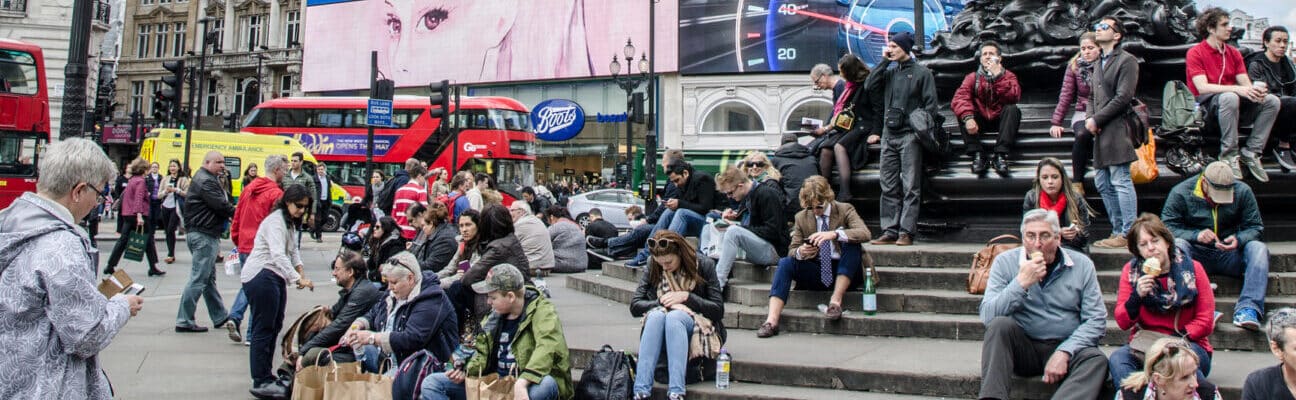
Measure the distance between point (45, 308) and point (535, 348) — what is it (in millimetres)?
2628

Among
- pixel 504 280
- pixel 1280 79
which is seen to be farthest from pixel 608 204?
pixel 504 280

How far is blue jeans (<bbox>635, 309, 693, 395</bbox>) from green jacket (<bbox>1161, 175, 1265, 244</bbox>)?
3.13m

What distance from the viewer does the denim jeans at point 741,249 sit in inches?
286

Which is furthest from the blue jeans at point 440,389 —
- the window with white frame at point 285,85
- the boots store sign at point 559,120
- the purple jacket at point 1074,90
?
the window with white frame at point 285,85

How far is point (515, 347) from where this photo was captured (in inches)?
205

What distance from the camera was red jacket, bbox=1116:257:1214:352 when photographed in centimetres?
454

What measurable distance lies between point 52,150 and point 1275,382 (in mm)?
4603

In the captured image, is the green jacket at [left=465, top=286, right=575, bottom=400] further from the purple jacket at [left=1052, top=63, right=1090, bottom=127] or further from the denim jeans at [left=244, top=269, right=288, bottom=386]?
the purple jacket at [left=1052, top=63, right=1090, bottom=127]

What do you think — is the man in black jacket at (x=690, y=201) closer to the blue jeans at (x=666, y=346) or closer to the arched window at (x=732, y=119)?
the blue jeans at (x=666, y=346)

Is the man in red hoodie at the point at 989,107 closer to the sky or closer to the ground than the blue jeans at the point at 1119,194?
closer to the sky

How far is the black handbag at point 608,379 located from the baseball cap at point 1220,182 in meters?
3.67

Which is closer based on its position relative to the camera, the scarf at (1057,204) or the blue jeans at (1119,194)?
the scarf at (1057,204)

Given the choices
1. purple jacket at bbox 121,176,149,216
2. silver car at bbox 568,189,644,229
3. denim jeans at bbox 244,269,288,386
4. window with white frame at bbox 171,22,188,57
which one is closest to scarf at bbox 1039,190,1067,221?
denim jeans at bbox 244,269,288,386

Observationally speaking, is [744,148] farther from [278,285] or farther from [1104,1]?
[278,285]
